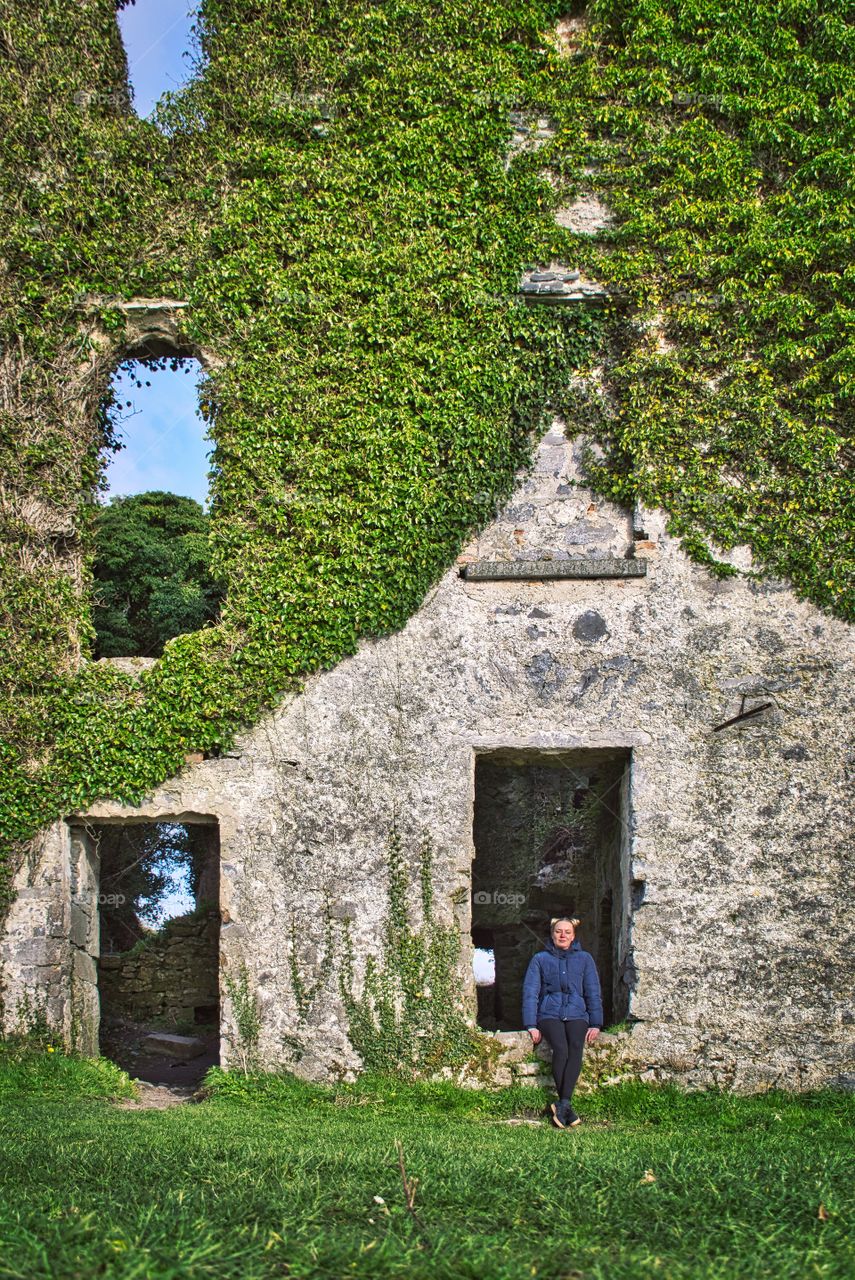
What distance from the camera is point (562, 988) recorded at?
6.91 m

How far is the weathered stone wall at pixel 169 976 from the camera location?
1205 centimetres

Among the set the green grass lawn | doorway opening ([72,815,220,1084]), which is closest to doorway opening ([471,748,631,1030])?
doorway opening ([72,815,220,1084])

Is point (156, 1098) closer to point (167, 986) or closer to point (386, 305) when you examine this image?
point (167, 986)

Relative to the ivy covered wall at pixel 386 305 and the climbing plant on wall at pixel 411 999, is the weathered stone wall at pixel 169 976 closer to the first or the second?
the ivy covered wall at pixel 386 305

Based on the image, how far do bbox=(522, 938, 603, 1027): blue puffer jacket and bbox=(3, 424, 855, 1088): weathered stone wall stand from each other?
1.45 ft

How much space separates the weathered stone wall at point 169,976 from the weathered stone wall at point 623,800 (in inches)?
188

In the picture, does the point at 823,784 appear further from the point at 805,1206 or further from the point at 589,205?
the point at 589,205

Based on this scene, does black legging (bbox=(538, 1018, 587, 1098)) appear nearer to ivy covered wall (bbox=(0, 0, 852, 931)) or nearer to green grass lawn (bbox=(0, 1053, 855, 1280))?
green grass lawn (bbox=(0, 1053, 855, 1280))

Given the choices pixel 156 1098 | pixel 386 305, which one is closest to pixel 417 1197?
pixel 156 1098

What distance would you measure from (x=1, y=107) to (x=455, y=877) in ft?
26.1

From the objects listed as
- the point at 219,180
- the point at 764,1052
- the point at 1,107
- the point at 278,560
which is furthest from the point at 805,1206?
the point at 1,107

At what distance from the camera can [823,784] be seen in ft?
24.2

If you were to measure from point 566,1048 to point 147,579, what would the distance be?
9430 millimetres

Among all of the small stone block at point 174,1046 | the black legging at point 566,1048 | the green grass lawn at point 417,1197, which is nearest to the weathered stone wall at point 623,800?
the black legging at point 566,1048
